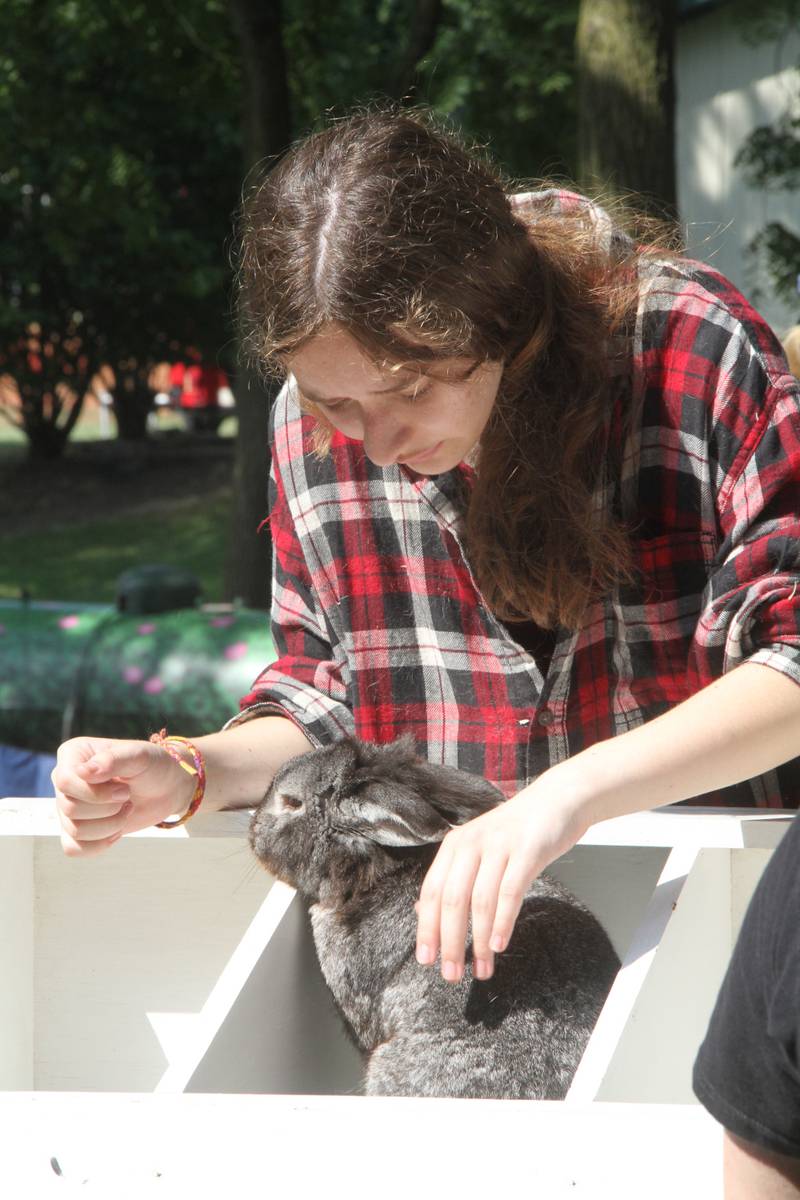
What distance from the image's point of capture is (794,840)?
87 cm

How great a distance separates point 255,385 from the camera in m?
5.82

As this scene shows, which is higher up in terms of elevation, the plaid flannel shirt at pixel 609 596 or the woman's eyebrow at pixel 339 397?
the woman's eyebrow at pixel 339 397

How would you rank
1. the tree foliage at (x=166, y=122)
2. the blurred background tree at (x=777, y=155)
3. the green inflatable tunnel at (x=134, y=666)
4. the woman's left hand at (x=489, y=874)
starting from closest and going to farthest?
the woman's left hand at (x=489, y=874), the green inflatable tunnel at (x=134, y=666), the blurred background tree at (x=777, y=155), the tree foliage at (x=166, y=122)

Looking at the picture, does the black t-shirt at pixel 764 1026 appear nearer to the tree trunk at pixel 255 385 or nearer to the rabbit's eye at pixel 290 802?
the rabbit's eye at pixel 290 802

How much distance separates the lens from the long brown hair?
1541 mm

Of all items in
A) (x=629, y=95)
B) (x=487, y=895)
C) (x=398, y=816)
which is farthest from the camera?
(x=629, y=95)

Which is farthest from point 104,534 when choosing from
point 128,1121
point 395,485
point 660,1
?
point 128,1121

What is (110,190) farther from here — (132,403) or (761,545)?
(761,545)

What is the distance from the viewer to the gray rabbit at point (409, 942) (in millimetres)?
1546

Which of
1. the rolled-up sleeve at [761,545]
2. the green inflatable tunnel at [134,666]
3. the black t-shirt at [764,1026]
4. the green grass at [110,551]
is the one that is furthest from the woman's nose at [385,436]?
the green grass at [110,551]

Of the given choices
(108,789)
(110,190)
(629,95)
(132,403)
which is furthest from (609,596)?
(132,403)

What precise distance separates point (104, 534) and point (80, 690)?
7.39m

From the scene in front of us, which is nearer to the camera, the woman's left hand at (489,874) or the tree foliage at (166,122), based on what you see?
the woman's left hand at (489,874)

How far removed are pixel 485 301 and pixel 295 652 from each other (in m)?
0.69
